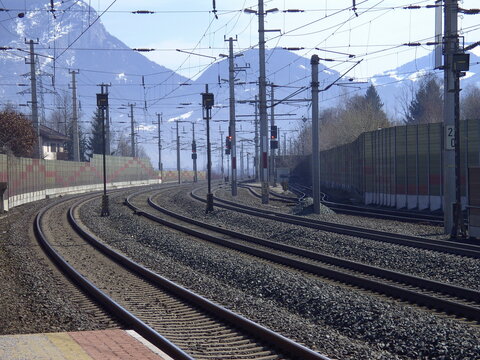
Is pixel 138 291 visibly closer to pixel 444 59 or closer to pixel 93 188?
pixel 444 59

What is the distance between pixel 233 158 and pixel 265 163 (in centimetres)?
1127

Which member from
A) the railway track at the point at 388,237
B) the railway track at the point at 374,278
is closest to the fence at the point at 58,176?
the railway track at the point at 388,237

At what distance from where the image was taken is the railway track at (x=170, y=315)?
9039 millimetres

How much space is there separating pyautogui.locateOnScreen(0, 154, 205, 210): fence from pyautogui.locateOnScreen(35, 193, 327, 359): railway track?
21.1 meters

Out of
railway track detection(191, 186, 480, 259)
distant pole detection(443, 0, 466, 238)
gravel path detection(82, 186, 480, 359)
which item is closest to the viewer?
gravel path detection(82, 186, 480, 359)

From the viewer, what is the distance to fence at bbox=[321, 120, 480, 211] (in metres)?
31.8

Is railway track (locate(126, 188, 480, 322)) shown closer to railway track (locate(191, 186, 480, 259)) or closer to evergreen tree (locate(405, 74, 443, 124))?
railway track (locate(191, 186, 480, 259))

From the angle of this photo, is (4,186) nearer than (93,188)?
Yes

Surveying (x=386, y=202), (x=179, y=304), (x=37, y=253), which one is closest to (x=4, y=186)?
(x=37, y=253)

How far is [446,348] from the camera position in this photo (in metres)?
8.99

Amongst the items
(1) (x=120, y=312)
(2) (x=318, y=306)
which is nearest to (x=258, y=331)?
(2) (x=318, y=306)

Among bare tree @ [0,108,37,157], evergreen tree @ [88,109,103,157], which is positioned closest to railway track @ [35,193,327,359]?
bare tree @ [0,108,37,157]

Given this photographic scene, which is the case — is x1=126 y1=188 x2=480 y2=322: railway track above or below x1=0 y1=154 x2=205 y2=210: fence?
below

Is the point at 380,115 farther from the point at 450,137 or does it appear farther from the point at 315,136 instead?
the point at 450,137
